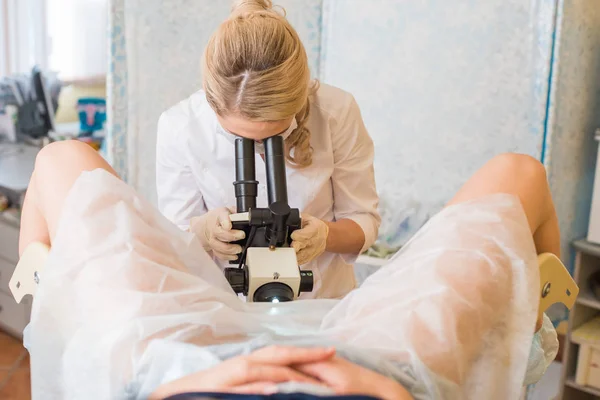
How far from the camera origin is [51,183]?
1.11 m

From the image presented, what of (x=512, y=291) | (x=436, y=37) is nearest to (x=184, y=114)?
(x=512, y=291)

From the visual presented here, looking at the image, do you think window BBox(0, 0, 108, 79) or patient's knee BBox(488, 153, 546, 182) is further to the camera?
window BBox(0, 0, 108, 79)

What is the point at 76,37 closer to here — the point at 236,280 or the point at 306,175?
the point at 306,175

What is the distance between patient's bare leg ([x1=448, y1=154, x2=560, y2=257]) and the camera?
44.6 inches

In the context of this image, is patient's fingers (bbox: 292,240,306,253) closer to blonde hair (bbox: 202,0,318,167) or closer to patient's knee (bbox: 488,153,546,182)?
blonde hair (bbox: 202,0,318,167)

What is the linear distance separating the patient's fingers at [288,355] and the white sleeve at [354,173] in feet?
2.58

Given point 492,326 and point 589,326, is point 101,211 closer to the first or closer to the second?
point 492,326

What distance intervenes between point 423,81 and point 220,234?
1.45m

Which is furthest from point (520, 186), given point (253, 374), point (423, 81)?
point (423, 81)

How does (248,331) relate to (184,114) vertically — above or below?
below

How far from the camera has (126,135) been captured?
2.14m

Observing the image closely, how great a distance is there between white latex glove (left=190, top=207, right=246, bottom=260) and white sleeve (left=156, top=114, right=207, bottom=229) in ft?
0.63

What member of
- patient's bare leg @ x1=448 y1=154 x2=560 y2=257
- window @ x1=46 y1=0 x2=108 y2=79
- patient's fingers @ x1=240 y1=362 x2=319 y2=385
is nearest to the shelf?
patient's bare leg @ x1=448 y1=154 x2=560 y2=257

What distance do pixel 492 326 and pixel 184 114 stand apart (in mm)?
892
